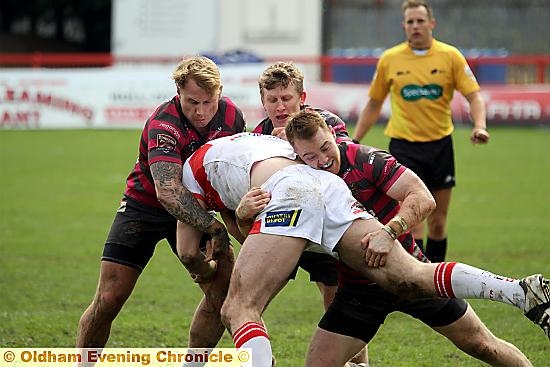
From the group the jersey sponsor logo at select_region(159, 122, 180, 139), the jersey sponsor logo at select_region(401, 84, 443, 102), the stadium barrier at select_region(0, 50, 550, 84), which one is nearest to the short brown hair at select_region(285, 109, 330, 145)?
the jersey sponsor logo at select_region(159, 122, 180, 139)

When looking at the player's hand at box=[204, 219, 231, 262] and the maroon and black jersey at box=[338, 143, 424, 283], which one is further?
the player's hand at box=[204, 219, 231, 262]

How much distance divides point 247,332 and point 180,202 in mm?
996

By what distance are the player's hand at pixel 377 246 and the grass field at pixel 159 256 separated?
166 centimetres

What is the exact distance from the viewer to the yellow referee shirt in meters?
9.75

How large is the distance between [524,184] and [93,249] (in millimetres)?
7367

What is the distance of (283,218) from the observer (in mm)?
5426

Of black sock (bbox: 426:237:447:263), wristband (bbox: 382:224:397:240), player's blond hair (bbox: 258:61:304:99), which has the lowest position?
black sock (bbox: 426:237:447:263)

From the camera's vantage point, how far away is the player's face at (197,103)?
6.28 meters

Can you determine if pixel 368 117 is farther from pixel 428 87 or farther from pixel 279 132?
pixel 279 132

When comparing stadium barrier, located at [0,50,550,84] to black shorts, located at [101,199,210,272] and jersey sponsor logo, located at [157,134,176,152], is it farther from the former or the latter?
jersey sponsor logo, located at [157,134,176,152]

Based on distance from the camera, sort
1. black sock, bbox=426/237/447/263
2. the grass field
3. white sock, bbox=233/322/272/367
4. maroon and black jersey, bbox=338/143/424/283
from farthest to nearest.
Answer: black sock, bbox=426/237/447/263, the grass field, maroon and black jersey, bbox=338/143/424/283, white sock, bbox=233/322/272/367

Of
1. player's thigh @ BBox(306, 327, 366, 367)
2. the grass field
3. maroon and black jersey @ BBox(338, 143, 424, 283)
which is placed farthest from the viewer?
the grass field

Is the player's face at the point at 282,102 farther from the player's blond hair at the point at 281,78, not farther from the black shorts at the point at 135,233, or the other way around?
the black shorts at the point at 135,233

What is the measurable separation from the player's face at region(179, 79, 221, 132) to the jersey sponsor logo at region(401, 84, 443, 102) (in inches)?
147
